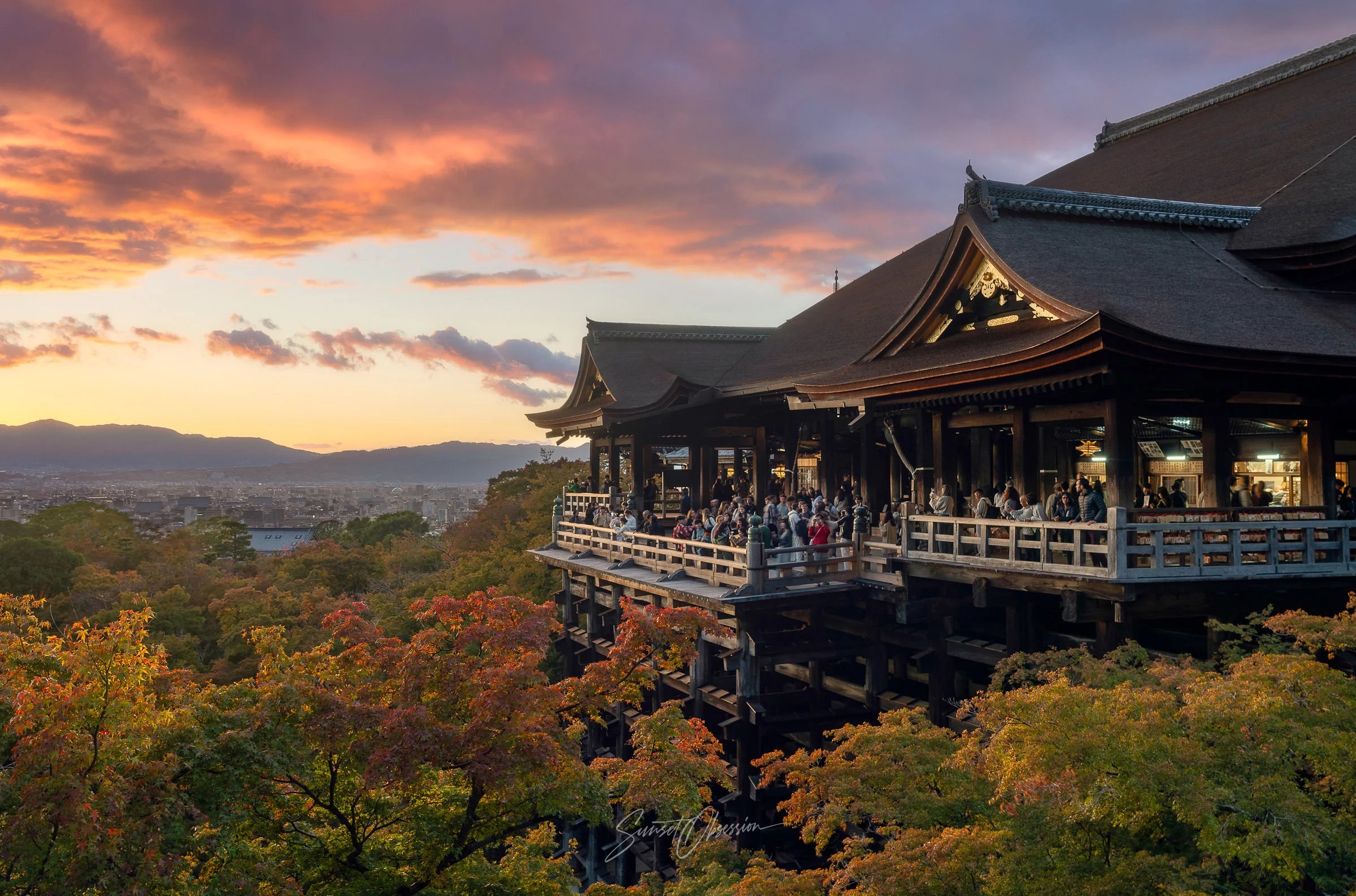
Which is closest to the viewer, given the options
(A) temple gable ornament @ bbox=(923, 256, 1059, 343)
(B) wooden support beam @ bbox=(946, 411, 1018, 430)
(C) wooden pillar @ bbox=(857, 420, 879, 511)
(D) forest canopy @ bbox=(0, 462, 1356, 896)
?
(D) forest canopy @ bbox=(0, 462, 1356, 896)

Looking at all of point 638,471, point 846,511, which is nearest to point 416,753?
point 846,511

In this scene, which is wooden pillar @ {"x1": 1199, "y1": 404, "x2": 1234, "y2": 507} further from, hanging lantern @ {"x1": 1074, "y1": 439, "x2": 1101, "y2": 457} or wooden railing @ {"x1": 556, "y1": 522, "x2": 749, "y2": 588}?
wooden railing @ {"x1": 556, "y1": 522, "x2": 749, "y2": 588}

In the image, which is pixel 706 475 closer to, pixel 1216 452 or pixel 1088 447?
pixel 1088 447

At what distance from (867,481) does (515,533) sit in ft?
67.3

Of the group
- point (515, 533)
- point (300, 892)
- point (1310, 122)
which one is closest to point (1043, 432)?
point (1310, 122)

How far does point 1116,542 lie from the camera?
11.6m

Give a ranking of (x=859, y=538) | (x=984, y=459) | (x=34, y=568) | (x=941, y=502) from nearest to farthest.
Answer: (x=941, y=502) < (x=859, y=538) < (x=984, y=459) < (x=34, y=568)

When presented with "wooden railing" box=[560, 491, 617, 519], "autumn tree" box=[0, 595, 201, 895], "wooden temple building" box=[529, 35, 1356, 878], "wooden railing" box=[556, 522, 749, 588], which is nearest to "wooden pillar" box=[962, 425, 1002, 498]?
"wooden temple building" box=[529, 35, 1356, 878]

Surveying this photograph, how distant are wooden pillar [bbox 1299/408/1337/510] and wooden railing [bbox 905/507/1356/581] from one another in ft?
1.24

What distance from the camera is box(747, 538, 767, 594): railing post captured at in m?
16.4

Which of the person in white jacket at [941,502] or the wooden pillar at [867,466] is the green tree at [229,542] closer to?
the wooden pillar at [867,466]

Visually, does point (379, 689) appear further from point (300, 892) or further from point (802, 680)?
point (802, 680)

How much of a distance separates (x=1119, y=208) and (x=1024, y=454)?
486cm

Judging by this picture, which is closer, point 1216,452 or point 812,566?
point 1216,452
